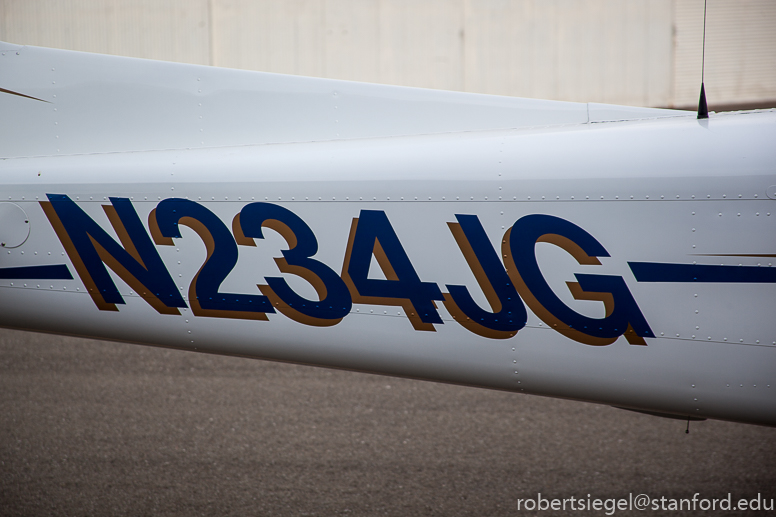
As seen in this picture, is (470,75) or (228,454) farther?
(470,75)

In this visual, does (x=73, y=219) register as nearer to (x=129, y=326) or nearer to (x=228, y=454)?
(x=129, y=326)

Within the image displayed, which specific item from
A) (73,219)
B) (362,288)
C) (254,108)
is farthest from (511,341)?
(73,219)

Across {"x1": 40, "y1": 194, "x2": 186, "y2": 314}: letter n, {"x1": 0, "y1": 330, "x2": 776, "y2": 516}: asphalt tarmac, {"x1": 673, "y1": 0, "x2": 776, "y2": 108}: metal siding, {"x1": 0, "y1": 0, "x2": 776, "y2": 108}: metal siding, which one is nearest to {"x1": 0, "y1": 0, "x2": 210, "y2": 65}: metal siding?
{"x1": 0, "y1": 0, "x2": 776, "y2": 108}: metal siding

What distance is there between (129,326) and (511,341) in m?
1.80

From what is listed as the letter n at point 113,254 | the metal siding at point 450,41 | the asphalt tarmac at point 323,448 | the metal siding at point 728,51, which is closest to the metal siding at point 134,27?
the metal siding at point 450,41

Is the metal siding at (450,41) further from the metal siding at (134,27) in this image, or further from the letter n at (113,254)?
the letter n at (113,254)

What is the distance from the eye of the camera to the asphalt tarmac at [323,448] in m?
3.26

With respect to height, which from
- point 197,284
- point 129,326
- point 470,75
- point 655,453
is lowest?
point 655,453

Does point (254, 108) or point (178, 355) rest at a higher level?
point (254, 108)

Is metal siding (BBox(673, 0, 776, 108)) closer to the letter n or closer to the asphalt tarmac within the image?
the asphalt tarmac

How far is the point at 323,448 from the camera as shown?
382 cm

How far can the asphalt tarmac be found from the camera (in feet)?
10.7

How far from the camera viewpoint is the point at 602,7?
18.5 ft

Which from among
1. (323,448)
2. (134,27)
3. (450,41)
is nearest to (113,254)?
(323,448)
